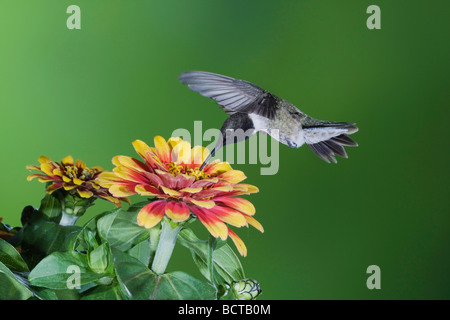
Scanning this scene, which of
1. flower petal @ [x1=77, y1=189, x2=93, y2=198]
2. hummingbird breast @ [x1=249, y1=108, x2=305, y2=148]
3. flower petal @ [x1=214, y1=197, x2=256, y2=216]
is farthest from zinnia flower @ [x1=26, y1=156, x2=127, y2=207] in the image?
hummingbird breast @ [x1=249, y1=108, x2=305, y2=148]

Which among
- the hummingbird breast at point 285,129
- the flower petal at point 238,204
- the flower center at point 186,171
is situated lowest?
the flower petal at point 238,204

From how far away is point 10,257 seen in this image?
0.30m

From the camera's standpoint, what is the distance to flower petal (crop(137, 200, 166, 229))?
0.28 metres

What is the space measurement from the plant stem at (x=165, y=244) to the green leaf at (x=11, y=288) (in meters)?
0.08

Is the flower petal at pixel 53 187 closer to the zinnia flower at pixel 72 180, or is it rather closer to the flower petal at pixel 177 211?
the zinnia flower at pixel 72 180

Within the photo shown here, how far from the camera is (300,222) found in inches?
51.8

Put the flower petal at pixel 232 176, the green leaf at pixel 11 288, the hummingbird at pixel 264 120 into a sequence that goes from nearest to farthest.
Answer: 1. the green leaf at pixel 11 288
2. the flower petal at pixel 232 176
3. the hummingbird at pixel 264 120

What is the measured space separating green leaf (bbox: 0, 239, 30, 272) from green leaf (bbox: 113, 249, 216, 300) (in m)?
0.07

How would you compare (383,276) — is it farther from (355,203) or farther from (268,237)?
(268,237)

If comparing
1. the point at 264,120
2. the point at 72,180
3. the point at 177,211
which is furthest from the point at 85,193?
the point at 264,120

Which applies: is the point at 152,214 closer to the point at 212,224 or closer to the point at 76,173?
the point at 212,224

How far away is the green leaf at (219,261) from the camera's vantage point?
0.34 metres

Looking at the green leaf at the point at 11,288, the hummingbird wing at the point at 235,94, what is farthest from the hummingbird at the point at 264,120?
the green leaf at the point at 11,288

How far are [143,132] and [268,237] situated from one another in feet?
1.48
